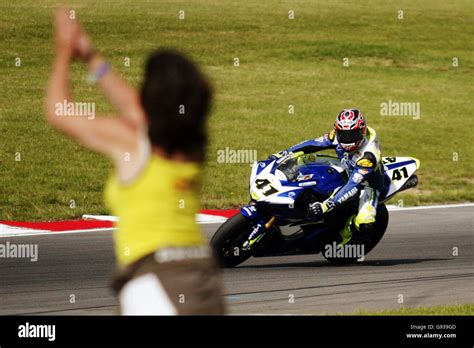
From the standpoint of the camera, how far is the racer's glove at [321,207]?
11070 mm

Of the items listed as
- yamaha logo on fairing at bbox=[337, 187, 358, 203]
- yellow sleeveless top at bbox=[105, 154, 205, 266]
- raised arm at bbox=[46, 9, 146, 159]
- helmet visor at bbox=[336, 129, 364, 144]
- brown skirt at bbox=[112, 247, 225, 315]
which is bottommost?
brown skirt at bbox=[112, 247, 225, 315]

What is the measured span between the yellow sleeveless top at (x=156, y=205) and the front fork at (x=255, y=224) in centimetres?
694

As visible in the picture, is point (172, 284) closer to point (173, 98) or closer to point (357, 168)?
point (173, 98)

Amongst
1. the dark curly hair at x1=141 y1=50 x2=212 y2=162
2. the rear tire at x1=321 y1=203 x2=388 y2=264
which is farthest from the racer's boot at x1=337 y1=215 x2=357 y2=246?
the dark curly hair at x1=141 y1=50 x2=212 y2=162

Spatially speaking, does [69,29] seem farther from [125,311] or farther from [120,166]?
[125,311]

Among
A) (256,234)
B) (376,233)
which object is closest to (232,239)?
(256,234)

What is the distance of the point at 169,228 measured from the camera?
397 cm

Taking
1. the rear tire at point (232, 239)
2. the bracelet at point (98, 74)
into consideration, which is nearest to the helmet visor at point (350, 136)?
the rear tire at point (232, 239)

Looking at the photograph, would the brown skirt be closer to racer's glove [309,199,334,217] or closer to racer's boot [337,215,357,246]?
racer's glove [309,199,334,217]

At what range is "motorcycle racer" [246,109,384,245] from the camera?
37.0 feet

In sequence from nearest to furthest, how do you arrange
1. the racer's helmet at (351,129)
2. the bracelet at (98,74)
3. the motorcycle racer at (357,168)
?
the bracelet at (98,74)
the motorcycle racer at (357,168)
the racer's helmet at (351,129)

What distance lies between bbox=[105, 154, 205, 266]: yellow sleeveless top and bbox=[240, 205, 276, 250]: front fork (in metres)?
6.94

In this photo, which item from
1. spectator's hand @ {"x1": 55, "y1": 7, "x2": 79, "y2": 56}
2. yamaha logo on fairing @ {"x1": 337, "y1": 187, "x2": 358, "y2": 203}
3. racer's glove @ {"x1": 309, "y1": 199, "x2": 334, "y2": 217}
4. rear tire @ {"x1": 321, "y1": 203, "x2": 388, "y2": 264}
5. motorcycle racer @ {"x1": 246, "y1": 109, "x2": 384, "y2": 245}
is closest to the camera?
spectator's hand @ {"x1": 55, "y1": 7, "x2": 79, "y2": 56}

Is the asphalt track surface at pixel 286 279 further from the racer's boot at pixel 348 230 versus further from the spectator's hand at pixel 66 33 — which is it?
the spectator's hand at pixel 66 33
